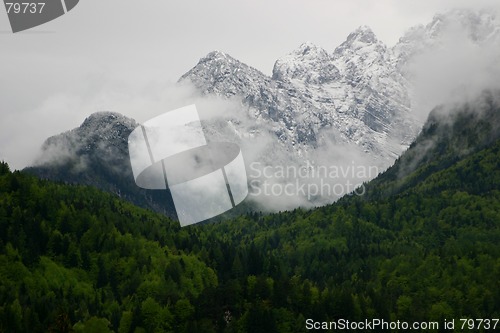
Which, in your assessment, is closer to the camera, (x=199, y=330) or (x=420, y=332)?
(x=199, y=330)

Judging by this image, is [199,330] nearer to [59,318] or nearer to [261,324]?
[261,324]

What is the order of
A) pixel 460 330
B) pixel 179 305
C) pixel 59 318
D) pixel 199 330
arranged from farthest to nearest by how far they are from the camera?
pixel 460 330 → pixel 179 305 → pixel 199 330 → pixel 59 318

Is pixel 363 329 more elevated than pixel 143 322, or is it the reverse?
pixel 143 322

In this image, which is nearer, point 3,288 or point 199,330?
point 199,330

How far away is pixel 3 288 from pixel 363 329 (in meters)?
80.5

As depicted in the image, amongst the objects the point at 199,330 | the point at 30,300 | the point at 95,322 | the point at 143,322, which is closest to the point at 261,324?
the point at 199,330

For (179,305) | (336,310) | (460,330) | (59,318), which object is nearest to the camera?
(59,318)

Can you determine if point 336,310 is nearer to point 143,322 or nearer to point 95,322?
point 143,322

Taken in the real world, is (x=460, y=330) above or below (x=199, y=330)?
below

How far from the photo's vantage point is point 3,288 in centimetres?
17738

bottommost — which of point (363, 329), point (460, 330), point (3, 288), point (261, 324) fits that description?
point (460, 330)

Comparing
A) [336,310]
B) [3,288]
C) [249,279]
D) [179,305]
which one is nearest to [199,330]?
[179,305]

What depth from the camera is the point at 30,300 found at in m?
176

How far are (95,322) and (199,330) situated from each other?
20737 mm
